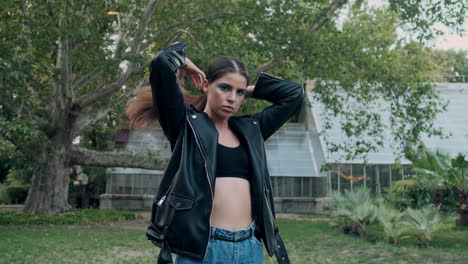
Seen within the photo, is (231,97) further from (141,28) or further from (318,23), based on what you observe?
(318,23)

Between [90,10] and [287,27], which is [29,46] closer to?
[90,10]

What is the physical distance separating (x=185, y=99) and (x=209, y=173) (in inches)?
24.7

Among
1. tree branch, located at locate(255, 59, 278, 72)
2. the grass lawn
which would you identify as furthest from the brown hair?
tree branch, located at locate(255, 59, 278, 72)

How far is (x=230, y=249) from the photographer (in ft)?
8.25

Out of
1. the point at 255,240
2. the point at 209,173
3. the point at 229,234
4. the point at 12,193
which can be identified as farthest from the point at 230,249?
the point at 12,193

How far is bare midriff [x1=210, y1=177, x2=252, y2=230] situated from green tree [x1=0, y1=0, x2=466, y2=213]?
29.9 feet

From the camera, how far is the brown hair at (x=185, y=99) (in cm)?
277

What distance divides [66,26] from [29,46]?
0.89 meters

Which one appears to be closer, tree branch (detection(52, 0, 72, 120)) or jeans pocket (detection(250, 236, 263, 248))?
jeans pocket (detection(250, 236, 263, 248))

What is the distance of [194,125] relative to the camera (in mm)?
2623

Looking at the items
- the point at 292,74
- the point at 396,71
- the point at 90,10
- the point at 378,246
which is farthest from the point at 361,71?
the point at 90,10

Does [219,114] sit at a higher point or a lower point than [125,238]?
higher

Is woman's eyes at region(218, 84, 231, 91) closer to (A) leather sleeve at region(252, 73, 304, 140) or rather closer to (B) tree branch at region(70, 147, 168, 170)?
(A) leather sleeve at region(252, 73, 304, 140)

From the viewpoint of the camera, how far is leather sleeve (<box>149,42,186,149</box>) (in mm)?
2586
